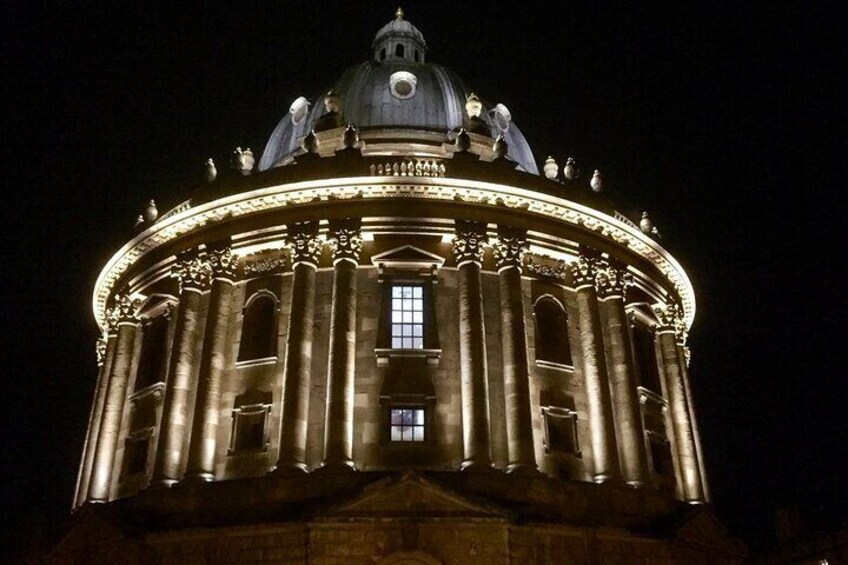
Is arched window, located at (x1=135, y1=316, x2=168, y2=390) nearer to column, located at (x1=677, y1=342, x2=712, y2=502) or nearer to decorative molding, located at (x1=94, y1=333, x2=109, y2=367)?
decorative molding, located at (x1=94, y1=333, x2=109, y2=367)

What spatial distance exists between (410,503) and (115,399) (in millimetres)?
15853

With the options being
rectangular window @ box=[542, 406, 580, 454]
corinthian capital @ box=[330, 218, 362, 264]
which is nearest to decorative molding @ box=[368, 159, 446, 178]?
corinthian capital @ box=[330, 218, 362, 264]

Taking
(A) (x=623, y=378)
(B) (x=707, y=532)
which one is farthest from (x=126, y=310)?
(B) (x=707, y=532)

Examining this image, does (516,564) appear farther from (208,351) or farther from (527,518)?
(208,351)

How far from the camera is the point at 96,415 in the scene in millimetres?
36906

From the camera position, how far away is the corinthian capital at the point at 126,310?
38.0 metres

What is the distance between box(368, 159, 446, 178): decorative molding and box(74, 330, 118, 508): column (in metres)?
14.1

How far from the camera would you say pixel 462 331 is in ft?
103

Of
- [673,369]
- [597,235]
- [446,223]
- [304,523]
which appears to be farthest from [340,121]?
[304,523]

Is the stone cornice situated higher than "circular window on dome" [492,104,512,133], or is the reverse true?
"circular window on dome" [492,104,512,133]

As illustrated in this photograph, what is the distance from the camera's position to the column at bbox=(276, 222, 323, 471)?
29.1 metres

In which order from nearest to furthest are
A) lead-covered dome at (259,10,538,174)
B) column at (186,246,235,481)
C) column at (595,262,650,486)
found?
1. column at (186,246,235,481)
2. column at (595,262,650,486)
3. lead-covered dome at (259,10,538,174)

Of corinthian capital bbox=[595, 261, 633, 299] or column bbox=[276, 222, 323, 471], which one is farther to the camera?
→ corinthian capital bbox=[595, 261, 633, 299]

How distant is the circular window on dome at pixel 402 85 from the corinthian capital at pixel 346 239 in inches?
502
